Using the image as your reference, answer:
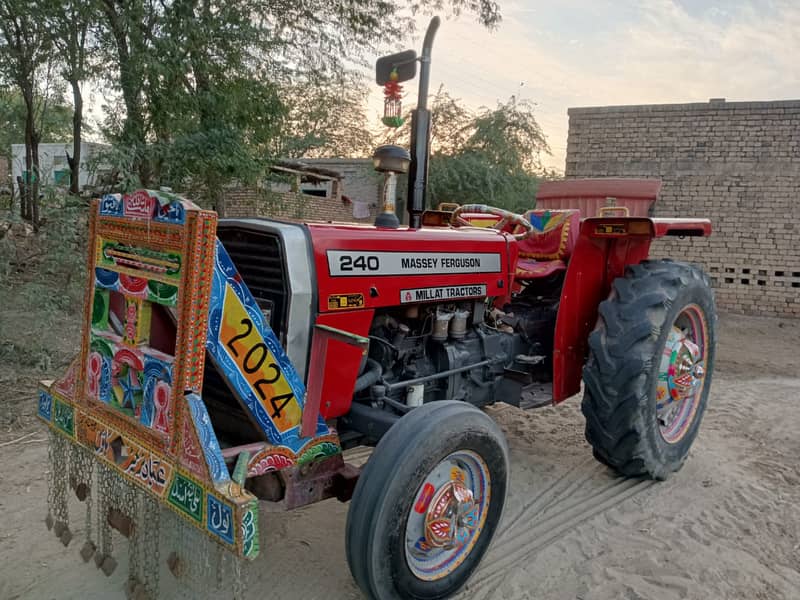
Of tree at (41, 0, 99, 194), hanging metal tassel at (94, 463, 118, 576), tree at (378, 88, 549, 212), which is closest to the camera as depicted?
hanging metal tassel at (94, 463, 118, 576)

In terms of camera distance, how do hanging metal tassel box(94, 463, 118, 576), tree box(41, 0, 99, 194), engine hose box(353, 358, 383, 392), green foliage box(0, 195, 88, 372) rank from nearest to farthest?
1. hanging metal tassel box(94, 463, 118, 576)
2. engine hose box(353, 358, 383, 392)
3. green foliage box(0, 195, 88, 372)
4. tree box(41, 0, 99, 194)

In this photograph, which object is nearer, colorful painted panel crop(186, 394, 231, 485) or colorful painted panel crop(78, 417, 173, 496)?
colorful painted panel crop(186, 394, 231, 485)

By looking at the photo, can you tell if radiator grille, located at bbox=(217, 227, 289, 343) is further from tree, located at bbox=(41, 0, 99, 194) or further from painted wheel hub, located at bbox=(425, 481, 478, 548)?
tree, located at bbox=(41, 0, 99, 194)

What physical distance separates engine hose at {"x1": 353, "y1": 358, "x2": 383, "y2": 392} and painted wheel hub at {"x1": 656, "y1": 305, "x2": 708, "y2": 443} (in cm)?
163

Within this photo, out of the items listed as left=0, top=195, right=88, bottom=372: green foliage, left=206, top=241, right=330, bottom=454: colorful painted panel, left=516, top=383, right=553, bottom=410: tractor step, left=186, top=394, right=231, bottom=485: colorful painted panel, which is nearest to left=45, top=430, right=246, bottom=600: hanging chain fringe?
left=186, top=394, right=231, bottom=485: colorful painted panel

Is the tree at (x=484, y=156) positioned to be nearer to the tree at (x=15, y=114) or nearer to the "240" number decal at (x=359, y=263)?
the tree at (x=15, y=114)

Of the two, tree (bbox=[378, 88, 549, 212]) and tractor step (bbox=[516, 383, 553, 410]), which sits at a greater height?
tree (bbox=[378, 88, 549, 212])

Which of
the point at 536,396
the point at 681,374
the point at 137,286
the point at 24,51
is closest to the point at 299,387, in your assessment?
the point at 137,286

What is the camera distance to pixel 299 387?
7.15ft

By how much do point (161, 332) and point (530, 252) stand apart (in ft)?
8.05

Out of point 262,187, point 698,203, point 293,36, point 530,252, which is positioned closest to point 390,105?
point 530,252

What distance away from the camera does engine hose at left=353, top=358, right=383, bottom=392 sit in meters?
2.52

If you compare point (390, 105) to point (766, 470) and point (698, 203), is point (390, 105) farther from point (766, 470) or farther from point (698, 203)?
point (698, 203)

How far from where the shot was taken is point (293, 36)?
845 cm
